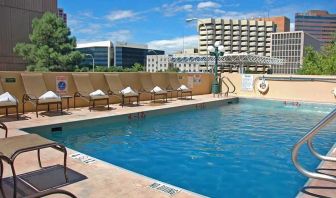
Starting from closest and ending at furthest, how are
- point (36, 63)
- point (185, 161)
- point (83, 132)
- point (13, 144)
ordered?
point (13, 144) < point (185, 161) < point (83, 132) < point (36, 63)

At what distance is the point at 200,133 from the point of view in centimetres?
809

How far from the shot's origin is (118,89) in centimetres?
1128

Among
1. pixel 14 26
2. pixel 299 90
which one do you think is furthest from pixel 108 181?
pixel 14 26

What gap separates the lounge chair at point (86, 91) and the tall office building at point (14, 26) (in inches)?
1118

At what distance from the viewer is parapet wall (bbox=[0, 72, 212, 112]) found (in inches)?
347

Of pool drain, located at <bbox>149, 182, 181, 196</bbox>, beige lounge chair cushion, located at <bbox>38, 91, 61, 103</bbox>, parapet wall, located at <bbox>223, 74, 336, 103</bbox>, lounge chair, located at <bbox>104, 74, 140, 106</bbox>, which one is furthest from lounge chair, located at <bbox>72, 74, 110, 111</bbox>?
parapet wall, located at <bbox>223, 74, 336, 103</bbox>

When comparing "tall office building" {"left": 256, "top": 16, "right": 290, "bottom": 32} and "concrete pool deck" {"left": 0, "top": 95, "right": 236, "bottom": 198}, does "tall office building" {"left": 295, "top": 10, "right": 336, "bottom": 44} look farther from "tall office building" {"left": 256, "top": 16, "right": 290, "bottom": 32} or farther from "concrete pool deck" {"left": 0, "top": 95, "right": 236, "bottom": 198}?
"concrete pool deck" {"left": 0, "top": 95, "right": 236, "bottom": 198}

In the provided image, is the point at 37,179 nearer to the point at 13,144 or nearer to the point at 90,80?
the point at 13,144

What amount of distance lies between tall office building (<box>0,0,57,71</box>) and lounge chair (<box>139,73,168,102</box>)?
27.4 meters

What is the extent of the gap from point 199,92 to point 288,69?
108 metres

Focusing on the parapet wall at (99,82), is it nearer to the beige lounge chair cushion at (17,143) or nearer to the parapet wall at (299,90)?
the parapet wall at (299,90)

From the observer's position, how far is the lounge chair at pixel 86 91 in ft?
32.6

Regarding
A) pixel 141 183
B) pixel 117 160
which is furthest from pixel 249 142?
pixel 141 183

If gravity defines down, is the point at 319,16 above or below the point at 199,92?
above
